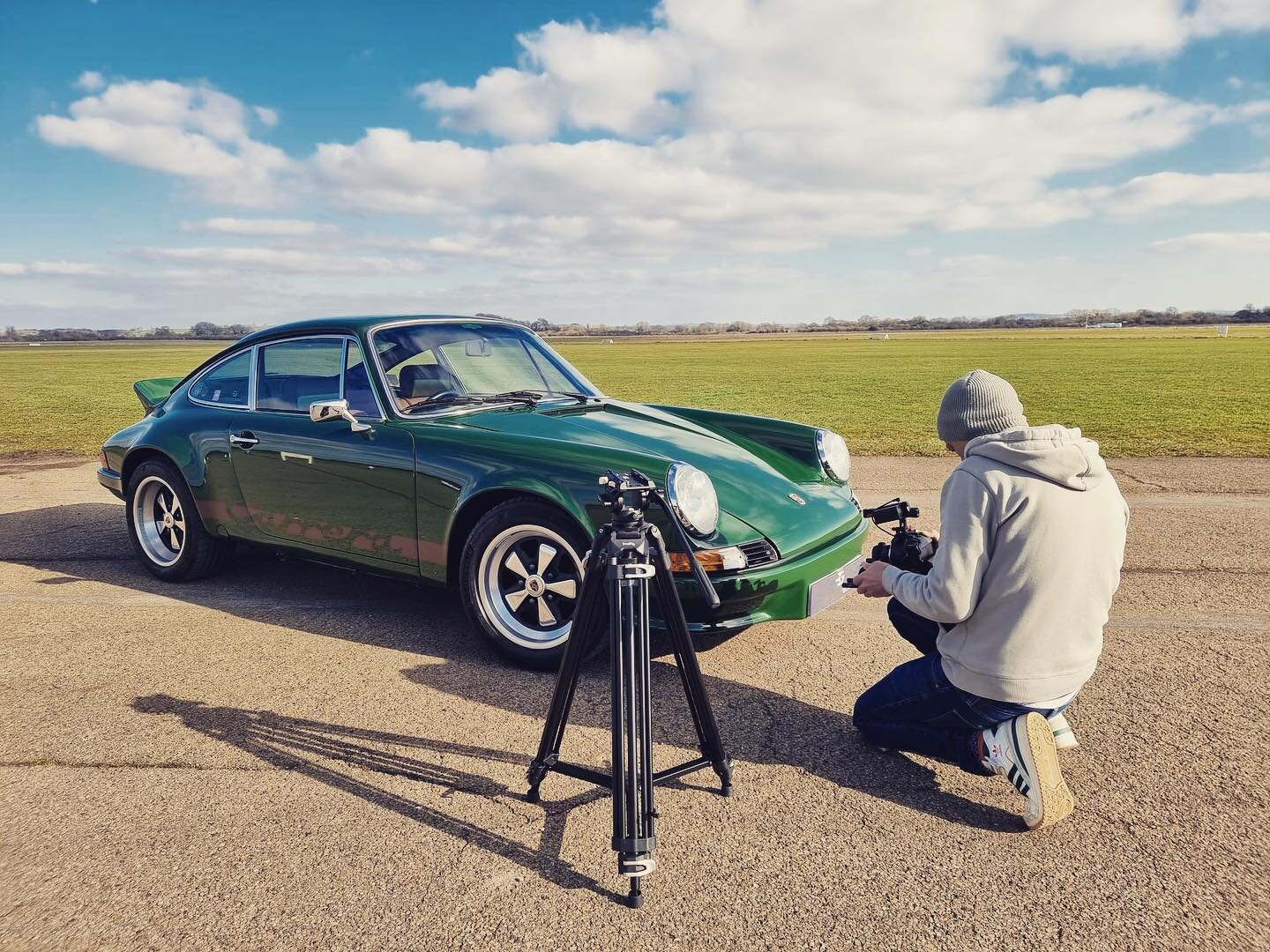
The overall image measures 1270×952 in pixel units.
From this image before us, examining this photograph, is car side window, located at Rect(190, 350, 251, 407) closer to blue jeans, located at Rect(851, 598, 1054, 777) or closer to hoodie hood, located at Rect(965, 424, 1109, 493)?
blue jeans, located at Rect(851, 598, 1054, 777)

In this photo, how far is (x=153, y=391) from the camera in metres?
5.94

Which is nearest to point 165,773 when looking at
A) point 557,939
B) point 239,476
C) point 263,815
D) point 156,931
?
point 263,815

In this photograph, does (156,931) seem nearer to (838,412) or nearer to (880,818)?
(880,818)

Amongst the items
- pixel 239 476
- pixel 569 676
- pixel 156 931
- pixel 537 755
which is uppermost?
pixel 239 476

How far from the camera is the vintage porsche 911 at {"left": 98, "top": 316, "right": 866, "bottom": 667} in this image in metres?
3.69

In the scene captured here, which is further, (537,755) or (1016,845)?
(537,755)

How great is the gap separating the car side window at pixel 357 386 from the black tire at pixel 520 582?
101cm

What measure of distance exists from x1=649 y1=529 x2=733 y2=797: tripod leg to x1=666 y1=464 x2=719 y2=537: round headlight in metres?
0.79

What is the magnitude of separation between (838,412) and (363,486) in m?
13.3

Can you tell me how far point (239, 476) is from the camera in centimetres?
489

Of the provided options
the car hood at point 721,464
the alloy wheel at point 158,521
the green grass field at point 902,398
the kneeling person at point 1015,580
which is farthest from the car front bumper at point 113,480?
the green grass field at point 902,398

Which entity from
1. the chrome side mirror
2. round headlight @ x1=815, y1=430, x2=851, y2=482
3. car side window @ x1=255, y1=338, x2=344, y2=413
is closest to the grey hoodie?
round headlight @ x1=815, y1=430, x2=851, y2=482

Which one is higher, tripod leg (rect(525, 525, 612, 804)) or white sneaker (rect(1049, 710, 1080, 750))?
tripod leg (rect(525, 525, 612, 804))

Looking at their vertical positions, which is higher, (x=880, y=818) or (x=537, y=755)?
(x=537, y=755)
